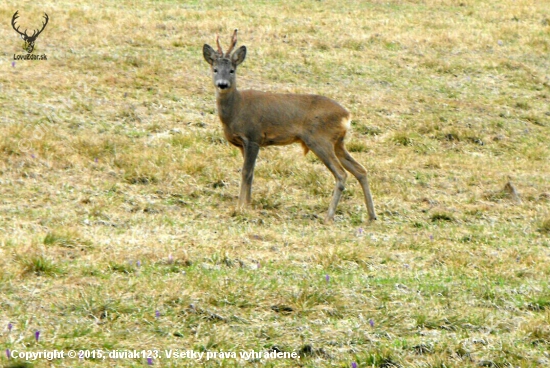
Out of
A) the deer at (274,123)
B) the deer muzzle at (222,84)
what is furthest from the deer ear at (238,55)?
the deer muzzle at (222,84)

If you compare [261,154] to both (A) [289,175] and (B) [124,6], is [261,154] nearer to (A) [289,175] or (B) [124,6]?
(A) [289,175]

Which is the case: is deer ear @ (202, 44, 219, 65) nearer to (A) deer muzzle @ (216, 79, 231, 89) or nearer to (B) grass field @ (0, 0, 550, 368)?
(A) deer muzzle @ (216, 79, 231, 89)

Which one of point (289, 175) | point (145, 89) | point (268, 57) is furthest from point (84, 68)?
point (289, 175)

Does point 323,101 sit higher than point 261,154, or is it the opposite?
point 323,101

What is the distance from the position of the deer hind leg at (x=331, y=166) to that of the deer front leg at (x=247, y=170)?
65 cm

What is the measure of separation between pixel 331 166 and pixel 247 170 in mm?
997

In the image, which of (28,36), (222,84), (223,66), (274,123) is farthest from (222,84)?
(28,36)

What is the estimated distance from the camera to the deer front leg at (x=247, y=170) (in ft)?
33.7

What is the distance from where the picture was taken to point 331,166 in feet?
33.9

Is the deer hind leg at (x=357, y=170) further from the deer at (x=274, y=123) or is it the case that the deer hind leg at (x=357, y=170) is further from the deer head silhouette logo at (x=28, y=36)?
the deer head silhouette logo at (x=28, y=36)

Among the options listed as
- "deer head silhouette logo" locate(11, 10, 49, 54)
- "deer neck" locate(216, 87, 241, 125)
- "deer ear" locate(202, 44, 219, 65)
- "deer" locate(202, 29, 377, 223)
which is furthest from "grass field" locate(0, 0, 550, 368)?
"deer ear" locate(202, 44, 219, 65)

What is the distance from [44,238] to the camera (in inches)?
314

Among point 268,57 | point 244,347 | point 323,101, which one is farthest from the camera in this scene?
point 268,57

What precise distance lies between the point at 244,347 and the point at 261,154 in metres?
6.90
